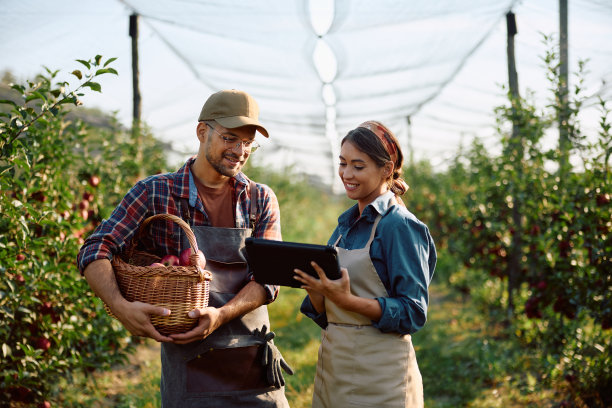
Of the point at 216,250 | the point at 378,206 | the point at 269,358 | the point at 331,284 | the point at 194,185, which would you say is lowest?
the point at 269,358

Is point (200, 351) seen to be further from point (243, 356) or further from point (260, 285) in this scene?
point (260, 285)

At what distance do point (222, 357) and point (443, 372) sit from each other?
2891mm

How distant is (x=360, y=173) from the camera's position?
185 cm

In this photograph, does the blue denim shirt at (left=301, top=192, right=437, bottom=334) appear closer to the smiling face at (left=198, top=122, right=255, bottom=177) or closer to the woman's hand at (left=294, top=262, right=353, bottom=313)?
the woman's hand at (left=294, top=262, right=353, bottom=313)

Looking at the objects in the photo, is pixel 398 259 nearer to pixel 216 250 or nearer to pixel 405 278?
pixel 405 278

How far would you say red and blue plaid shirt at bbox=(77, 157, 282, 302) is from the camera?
185cm

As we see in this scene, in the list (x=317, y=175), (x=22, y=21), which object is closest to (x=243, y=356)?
(x=22, y=21)

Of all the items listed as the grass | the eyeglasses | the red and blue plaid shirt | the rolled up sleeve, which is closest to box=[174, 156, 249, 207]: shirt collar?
the red and blue plaid shirt

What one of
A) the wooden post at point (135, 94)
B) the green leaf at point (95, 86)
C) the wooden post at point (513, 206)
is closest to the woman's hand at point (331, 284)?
the green leaf at point (95, 86)

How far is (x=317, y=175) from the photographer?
18688 millimetres

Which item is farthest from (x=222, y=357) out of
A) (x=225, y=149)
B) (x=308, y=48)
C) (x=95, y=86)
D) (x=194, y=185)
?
(x=308, y=48)

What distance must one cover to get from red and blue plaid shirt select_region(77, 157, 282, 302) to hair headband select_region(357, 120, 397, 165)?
1.69 ft

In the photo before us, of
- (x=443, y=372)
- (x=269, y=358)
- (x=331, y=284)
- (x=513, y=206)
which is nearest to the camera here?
(x=331, y=284)

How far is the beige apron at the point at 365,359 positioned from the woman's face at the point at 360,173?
14 cm
